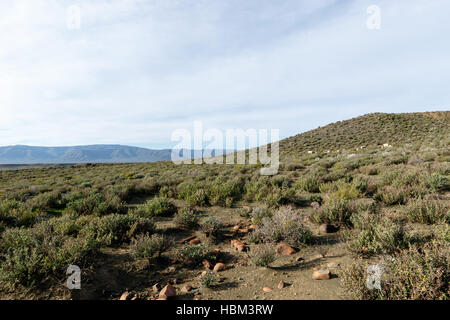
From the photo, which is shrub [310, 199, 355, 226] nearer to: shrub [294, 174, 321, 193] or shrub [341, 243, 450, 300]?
shrub [341, 243, 450, 300]

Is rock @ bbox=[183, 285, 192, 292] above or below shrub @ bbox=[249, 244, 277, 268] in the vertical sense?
below

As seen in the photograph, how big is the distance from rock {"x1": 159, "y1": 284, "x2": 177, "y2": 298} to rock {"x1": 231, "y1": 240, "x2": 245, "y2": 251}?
1.69 m

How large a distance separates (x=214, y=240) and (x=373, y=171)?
9437mm

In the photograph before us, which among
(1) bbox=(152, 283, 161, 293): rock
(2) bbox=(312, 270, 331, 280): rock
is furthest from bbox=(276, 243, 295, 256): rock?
(1) bbox=(152, 283, 161, 293): rock

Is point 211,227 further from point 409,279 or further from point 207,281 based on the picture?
point 409,279

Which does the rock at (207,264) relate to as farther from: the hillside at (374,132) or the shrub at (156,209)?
the hillside at (374,132)

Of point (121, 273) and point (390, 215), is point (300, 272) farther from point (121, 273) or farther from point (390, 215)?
point (121, 273)

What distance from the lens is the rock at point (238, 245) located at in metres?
4.57

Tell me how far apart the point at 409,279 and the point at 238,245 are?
9.35 ft

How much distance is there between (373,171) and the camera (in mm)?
10586

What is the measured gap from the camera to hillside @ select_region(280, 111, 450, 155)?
109 feet

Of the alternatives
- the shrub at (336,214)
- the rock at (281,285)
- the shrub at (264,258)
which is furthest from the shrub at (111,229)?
the shrub at (336,214)

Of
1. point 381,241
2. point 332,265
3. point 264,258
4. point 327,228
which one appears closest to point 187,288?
point 264,258

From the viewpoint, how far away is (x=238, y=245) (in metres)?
4.64
